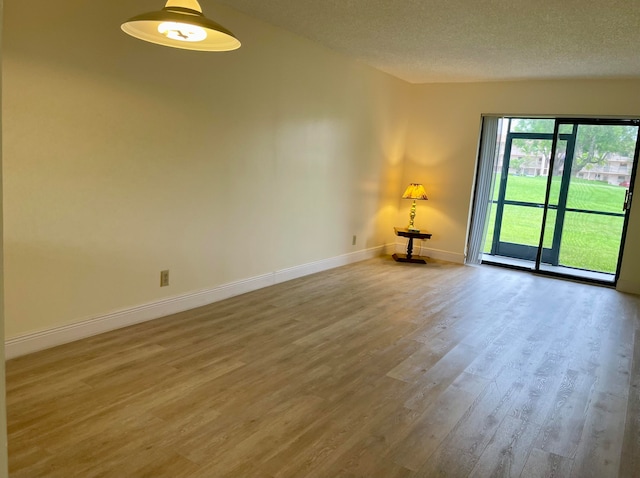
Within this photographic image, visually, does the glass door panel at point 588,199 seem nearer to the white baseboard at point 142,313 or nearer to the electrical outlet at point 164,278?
the white baseboard at point 142,313

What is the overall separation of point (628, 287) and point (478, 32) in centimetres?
371

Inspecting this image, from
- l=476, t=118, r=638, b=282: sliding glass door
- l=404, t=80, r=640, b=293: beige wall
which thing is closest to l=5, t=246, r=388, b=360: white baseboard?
l=404, t=80, r=640, b=293: beige wall

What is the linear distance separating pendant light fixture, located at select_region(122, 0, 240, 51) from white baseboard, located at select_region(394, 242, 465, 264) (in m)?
5.34

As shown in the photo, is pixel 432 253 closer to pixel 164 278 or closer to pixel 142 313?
pixel 164 278

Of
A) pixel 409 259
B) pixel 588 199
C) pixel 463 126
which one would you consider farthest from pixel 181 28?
pixel 588 199

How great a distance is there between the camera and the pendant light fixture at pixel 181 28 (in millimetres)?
1962

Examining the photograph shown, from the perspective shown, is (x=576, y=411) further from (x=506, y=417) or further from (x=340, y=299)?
(x=340, y=299)

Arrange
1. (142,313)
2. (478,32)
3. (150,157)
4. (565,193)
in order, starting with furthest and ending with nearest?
1. (565,193)
2. (478,32)
3. (142,313)
4. (150,157)

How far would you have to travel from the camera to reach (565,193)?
630cm

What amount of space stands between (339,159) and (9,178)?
3.62 m

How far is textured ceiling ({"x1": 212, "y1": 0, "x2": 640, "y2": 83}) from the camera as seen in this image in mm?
3482

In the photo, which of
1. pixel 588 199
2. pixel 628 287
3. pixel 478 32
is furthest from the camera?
pixel 588 199

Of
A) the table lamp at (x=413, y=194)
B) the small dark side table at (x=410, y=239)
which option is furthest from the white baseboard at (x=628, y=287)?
the table lamp at (x=413, y=194)

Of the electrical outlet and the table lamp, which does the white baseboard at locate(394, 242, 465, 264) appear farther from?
the electrical outlet
